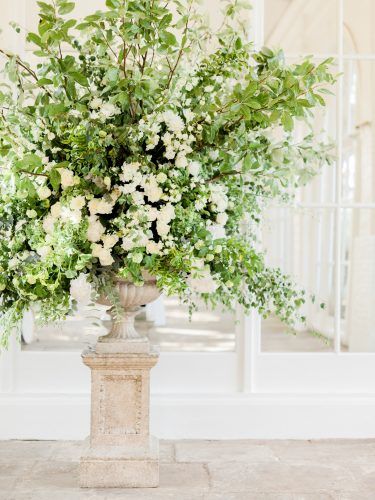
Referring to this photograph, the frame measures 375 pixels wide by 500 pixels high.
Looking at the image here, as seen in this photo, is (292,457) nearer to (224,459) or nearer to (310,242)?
(224,459)

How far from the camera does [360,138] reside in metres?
4.24

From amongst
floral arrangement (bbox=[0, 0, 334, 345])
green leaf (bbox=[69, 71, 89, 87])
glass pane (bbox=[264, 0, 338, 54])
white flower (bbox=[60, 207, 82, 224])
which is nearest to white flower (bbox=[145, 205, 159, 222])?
floral arrangement (bbox=[0, 0, 334, 345])

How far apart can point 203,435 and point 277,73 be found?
166 centimetres

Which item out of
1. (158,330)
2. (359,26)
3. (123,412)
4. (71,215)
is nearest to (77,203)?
(71,215)

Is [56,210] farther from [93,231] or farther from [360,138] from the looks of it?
[360,138]

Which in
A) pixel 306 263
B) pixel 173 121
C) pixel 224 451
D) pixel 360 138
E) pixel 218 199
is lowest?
pixel 224 451

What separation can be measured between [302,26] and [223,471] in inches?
89.6

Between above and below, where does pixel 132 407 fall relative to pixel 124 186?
below

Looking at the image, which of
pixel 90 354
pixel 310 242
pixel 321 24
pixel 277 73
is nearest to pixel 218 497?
pixel 90 354

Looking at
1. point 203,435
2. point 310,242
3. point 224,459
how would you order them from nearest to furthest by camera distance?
1. point 224,459
2. point 203,435
3. point 310,242

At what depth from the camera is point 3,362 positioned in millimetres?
3180

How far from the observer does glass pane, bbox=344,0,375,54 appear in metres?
3.42

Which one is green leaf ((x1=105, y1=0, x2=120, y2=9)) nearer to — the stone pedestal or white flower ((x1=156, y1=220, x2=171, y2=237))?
white flower ((x1=156, y1=220, x2=171, y2=237))

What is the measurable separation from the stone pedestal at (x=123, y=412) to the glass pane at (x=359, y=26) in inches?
75.2
